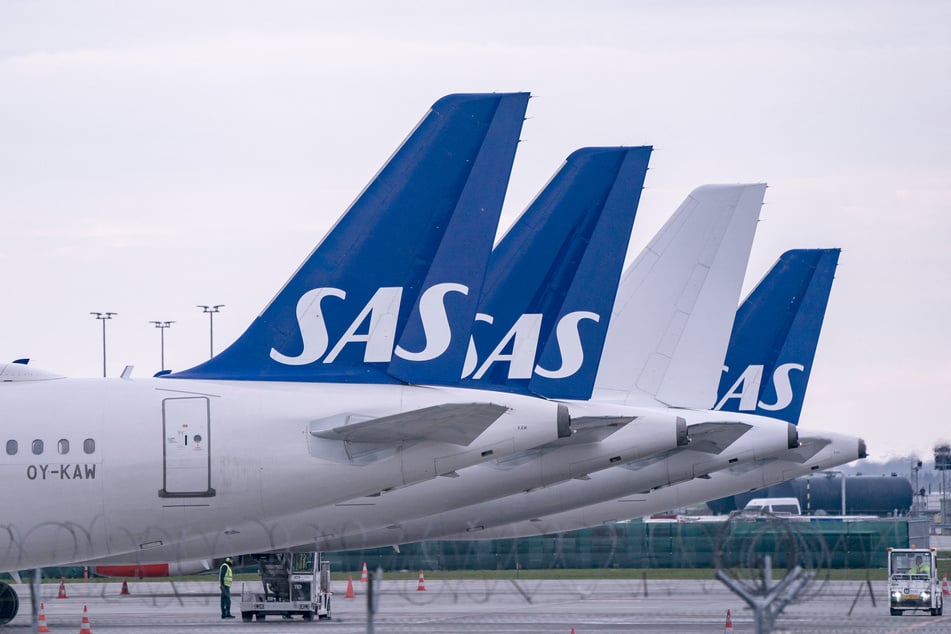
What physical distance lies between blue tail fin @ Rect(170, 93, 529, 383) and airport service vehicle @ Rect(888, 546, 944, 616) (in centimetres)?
2288

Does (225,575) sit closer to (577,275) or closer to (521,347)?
(521,347)

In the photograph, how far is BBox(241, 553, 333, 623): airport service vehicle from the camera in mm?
39406

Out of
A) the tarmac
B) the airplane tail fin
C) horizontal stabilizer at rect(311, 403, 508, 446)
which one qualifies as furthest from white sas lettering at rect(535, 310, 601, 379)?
horizontal stabilizer at rect(311, 403, 508, 446)

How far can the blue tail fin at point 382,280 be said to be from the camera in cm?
2289

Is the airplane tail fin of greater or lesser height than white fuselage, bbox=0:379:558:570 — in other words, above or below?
above

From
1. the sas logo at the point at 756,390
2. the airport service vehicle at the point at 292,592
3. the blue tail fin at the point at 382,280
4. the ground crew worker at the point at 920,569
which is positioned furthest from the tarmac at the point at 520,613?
the sas logo at the point at 756,390

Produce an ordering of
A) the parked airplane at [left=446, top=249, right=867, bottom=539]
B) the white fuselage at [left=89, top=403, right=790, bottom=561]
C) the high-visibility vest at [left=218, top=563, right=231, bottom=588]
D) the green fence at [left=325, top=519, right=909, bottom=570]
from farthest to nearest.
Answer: the high-visibility vest at [left=218, top=563, right=231, bottom=588], the parked airplane at [left=446, top=249, right=867, bottom=539], the white fuselage at [left=89, top=403, right=790, bottom=561], the green fence at [left=325, top=519, right=909, bottom=570]

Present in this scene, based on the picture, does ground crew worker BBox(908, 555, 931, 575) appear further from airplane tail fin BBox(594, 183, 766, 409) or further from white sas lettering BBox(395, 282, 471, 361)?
white sas lettering BBox(395, 282, 471, 361)

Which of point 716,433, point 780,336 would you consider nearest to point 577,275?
point 716,433

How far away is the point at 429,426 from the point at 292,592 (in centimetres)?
2026

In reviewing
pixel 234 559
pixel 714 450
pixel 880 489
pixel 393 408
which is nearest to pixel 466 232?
pixel 393 408

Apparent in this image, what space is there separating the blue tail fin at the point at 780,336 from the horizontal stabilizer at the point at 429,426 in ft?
71.7

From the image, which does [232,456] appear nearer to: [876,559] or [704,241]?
[704,241]

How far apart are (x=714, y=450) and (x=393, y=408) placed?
40.9 ft
